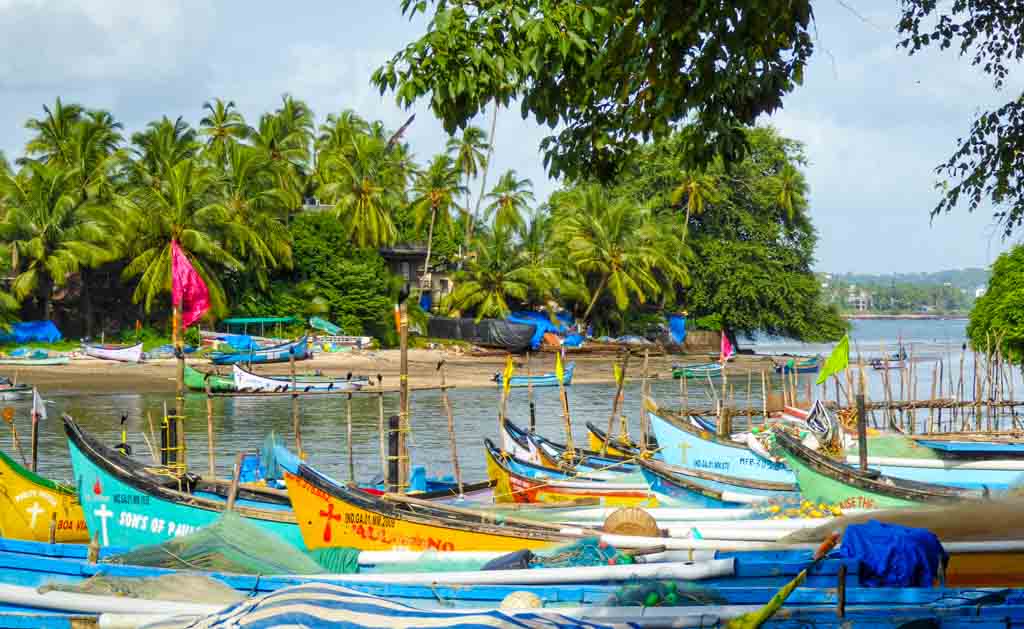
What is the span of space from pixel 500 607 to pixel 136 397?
2954 centimetres

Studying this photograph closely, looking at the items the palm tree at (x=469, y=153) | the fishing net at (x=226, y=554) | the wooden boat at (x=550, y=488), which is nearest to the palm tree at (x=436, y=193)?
the palm tree at (x=469, y=153)

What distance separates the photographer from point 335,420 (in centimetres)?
3159

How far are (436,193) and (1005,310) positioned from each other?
31.8 metres

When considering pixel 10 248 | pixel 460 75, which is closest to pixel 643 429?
pixel 460 75

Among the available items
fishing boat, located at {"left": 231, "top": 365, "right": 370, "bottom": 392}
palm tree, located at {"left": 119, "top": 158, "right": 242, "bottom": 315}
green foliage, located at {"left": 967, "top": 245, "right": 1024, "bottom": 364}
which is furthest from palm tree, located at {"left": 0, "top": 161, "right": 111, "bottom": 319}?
green foliage, located at {"left": 967, "top": 245, "right": 1024, "bottom": 364}

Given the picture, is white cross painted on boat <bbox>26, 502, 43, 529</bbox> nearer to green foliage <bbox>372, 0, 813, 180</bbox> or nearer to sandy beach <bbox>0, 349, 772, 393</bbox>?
green foliage <bbox>372, 0, 813, 180</bbox>

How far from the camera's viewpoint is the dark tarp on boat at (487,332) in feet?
165

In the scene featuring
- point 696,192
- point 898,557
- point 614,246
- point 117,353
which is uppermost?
point 696,192

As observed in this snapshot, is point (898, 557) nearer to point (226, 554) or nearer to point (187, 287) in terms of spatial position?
point (226, 554)

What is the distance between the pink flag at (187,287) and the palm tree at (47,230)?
88.8 ft

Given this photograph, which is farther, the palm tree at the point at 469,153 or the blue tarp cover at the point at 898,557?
the palm tree at the point at 469,153

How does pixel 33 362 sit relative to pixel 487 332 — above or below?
below

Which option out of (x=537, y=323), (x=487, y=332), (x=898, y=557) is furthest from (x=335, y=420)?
(x=898, y=557)

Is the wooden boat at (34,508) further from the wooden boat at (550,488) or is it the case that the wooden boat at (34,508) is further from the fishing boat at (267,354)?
the fishing boat at (267,354)
